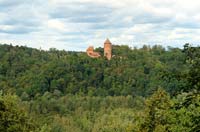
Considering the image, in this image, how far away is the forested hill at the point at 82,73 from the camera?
147 m

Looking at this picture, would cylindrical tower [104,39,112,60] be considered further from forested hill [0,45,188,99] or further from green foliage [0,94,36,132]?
green foliage [0,94,36,132]

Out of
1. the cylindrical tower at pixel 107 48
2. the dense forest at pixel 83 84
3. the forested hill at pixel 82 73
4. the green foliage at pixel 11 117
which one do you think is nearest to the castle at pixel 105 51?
the cylindrical tower at pixel 107 48

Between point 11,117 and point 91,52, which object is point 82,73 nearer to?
point 91,52

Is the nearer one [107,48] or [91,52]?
[91,52]

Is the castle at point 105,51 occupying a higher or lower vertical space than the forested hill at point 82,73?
higher

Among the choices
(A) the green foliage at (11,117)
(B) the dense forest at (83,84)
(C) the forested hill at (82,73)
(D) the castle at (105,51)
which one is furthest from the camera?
(D) the castle at (105,51)

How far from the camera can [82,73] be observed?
162m

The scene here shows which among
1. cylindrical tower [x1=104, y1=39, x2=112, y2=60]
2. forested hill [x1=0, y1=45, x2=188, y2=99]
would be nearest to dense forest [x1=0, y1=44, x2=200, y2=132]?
forested hill [x1=0, y1=45, x2=188, y2=99]

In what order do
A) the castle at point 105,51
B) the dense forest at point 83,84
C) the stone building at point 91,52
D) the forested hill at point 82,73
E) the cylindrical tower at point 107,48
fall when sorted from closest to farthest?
the dense forest at point 83,84
the forested hill at point 82,73
the cylindrical tower at point 107,48
the castle at point 105,51
the stone building at point 91,52

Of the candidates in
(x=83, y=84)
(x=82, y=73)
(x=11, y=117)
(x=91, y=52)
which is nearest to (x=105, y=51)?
(x=91, y=52)

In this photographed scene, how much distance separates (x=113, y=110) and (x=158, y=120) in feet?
316

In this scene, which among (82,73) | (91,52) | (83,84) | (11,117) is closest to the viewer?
(11,117)

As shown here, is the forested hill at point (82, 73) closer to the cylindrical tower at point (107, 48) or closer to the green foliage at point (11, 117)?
the cylindrical tower at point (107, 48)

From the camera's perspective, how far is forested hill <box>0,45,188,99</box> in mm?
146875
